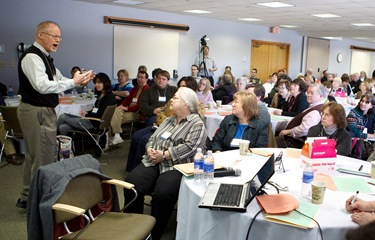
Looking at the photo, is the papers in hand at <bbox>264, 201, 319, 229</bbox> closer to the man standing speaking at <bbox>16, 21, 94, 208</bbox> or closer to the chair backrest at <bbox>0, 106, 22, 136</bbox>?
the man standing speaking at <bbox>16, 21, 94, 208</bbox>

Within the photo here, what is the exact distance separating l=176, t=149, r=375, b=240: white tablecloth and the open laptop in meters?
0.04

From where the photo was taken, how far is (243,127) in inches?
135

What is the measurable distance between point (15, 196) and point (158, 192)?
198 cm

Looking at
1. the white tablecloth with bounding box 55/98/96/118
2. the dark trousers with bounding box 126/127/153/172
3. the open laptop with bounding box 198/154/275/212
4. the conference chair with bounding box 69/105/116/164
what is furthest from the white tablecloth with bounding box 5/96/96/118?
the open laptop with bounding box 198/154/275/212

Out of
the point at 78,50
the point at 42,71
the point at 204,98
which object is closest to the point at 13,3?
the point at 78,50

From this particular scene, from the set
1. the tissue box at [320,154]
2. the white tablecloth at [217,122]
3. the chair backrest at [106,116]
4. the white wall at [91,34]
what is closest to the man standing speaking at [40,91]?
the chair backrest at [106,116]

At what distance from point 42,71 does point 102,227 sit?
63.1 inches

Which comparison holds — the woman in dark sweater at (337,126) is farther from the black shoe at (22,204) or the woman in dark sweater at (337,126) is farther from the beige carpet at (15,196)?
the black shoe at (22,204)

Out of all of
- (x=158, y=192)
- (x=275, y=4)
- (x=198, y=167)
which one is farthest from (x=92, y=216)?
(x=275, y=4)

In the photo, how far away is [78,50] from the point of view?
8.64m

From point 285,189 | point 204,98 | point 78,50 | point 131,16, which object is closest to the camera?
point 285,189

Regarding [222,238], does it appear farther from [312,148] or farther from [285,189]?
[312,148]

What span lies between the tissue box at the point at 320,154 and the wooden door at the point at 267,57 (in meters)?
11.0

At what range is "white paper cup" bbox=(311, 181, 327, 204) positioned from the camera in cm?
191
